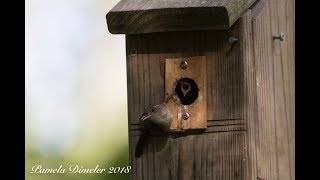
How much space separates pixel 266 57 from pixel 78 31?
2.03m

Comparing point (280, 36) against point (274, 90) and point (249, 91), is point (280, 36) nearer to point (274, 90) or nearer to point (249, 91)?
point (274, 90)

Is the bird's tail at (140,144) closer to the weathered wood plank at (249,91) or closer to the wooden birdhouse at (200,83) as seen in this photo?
the wooden birdhouse at (200,83)

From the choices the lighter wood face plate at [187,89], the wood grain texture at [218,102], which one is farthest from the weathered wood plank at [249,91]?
the lighter wood face plate at [187,89]

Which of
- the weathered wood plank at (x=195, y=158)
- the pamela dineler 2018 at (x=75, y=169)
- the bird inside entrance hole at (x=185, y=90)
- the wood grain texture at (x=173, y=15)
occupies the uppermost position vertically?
the wood grain texture at (x=173, y=15)

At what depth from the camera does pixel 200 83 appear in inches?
179

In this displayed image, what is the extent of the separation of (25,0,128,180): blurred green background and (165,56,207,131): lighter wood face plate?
1.74 m

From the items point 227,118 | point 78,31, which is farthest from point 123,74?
point 227,118

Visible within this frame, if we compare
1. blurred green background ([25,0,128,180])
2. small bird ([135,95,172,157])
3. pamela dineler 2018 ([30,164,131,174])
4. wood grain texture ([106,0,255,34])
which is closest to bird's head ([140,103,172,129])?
small bird ([135,95,172,157])

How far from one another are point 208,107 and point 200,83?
0.09m

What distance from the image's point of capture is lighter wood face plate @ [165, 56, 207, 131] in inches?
179

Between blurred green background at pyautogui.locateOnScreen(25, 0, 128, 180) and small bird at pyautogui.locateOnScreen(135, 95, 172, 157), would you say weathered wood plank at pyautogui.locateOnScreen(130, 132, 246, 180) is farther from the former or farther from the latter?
blurred green background at pyautogui.locateOnScreen(25, 0, 128, 180)

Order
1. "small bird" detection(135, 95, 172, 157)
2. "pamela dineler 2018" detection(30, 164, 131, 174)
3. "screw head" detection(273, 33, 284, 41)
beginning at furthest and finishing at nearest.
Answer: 1. "pamela dineler 2018" detection(30, 164, 131, 174)
2. "screw head" detection(273, 33, 284, 41)
3. "small bird" detection(135, 95, 172, 157)

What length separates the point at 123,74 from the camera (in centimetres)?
651

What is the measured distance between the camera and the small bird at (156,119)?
14.9ft
